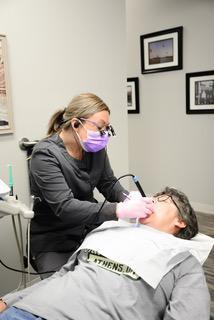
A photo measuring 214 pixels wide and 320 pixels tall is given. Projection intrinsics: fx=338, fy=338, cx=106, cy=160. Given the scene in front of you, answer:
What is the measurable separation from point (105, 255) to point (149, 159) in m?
2.86

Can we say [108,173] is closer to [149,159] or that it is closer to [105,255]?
[105,255]

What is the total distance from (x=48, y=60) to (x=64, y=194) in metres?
0.93

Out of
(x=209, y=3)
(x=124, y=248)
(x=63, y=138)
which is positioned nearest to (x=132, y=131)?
(x=209, y=3)

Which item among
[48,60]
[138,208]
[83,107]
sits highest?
[48,60]

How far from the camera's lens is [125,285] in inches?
43.1

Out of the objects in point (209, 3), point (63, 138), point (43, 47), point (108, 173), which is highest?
point (209, 3)

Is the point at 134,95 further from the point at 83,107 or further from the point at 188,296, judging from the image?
the point at 188,296

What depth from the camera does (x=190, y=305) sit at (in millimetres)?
1000

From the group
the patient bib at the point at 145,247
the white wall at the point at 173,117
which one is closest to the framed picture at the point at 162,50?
the white wall at the point at 173,117

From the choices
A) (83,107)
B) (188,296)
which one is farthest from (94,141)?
(188,296)

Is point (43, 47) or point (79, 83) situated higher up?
point (43, 47)

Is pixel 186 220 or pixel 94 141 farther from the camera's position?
pixel 94 141

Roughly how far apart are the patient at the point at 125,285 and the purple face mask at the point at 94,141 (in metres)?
0.44

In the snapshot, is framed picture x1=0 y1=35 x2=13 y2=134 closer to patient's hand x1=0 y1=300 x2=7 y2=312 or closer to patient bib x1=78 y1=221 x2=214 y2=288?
patient bib x1=78 y1=221 x2=214 y2=288
